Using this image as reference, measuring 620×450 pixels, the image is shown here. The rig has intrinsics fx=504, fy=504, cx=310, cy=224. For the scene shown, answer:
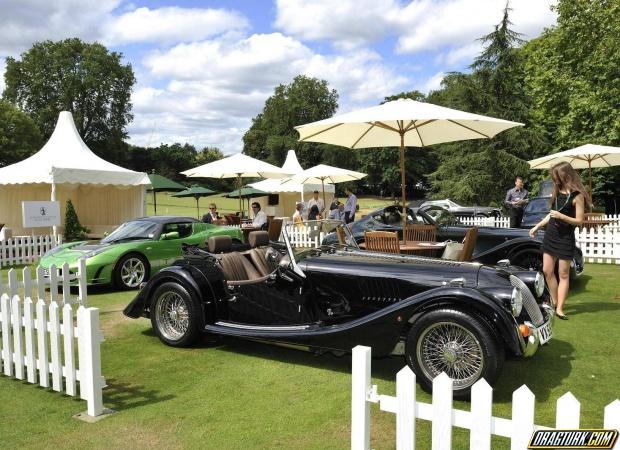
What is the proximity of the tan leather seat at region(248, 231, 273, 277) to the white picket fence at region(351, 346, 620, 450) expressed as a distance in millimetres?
3412

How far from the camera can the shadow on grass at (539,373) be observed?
434 cm

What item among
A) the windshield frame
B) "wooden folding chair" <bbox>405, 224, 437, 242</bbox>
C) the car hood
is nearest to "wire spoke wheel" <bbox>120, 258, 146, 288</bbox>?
the windshield frame

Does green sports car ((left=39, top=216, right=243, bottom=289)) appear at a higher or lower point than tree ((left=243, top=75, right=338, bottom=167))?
lower

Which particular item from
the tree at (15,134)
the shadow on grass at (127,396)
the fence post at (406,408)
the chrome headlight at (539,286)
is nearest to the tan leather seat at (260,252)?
the shadow on grass at (127,396)

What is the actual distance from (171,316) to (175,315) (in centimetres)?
7

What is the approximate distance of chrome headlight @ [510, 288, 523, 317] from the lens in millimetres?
4129

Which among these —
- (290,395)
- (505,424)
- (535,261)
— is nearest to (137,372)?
(290,395)

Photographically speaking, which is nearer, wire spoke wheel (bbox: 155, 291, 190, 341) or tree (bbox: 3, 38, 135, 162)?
wire spoke wheel (bbox: 155, 291, 190, 341)

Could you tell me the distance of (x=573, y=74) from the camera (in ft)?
85.1

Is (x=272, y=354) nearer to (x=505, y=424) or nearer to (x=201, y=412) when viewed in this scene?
(x=201, y=412)

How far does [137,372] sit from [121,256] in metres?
5.10

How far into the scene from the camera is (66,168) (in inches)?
650

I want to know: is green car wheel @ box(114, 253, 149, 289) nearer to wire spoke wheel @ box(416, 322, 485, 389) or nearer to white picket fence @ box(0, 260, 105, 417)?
white picket fence @ box(0, 260, 105, 417)

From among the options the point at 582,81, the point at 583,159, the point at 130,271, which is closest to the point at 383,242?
the point at 130,271
